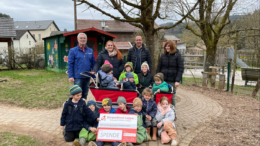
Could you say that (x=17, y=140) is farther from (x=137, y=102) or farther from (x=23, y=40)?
(x=23, y=40)

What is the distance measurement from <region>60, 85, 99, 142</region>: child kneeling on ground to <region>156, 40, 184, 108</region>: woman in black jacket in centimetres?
202

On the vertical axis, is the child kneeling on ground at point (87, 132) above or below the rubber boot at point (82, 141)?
above

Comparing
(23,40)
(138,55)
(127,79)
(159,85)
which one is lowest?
(159,85)

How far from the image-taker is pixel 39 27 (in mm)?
69625

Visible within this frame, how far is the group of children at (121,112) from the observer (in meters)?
3.56

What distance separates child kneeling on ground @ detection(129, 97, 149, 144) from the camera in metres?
3.61

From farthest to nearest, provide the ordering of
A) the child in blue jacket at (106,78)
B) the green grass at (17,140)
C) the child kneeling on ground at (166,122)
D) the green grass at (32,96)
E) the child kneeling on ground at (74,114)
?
1. the green grass at (32,96)
2. the child in blue jacket at (106,78)
3. the child kneeling on ground at (166,122)
4. the child kneeling on ground at (74,114)
5. the green grass at (17,140)

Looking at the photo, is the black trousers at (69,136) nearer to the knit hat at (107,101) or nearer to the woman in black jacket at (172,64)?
the knit hat at (107,101)

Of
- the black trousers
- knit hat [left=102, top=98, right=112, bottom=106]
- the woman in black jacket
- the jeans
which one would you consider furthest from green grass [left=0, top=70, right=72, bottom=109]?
the woman in black jacket

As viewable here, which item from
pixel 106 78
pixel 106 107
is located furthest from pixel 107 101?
pixel 106 78

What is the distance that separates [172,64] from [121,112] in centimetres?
166

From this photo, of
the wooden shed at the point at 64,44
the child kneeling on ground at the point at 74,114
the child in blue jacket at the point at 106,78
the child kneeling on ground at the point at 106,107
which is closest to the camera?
the child kneeling on ground at the point at 74,114

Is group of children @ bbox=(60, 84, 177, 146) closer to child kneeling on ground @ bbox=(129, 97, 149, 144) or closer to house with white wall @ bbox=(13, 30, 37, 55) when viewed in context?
child kneeling on ground @ bbox=(129, 97, 149, 144)

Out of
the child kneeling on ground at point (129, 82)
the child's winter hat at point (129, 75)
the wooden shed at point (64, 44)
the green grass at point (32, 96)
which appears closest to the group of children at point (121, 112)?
the child kneeling on ground at point (129, 82)
